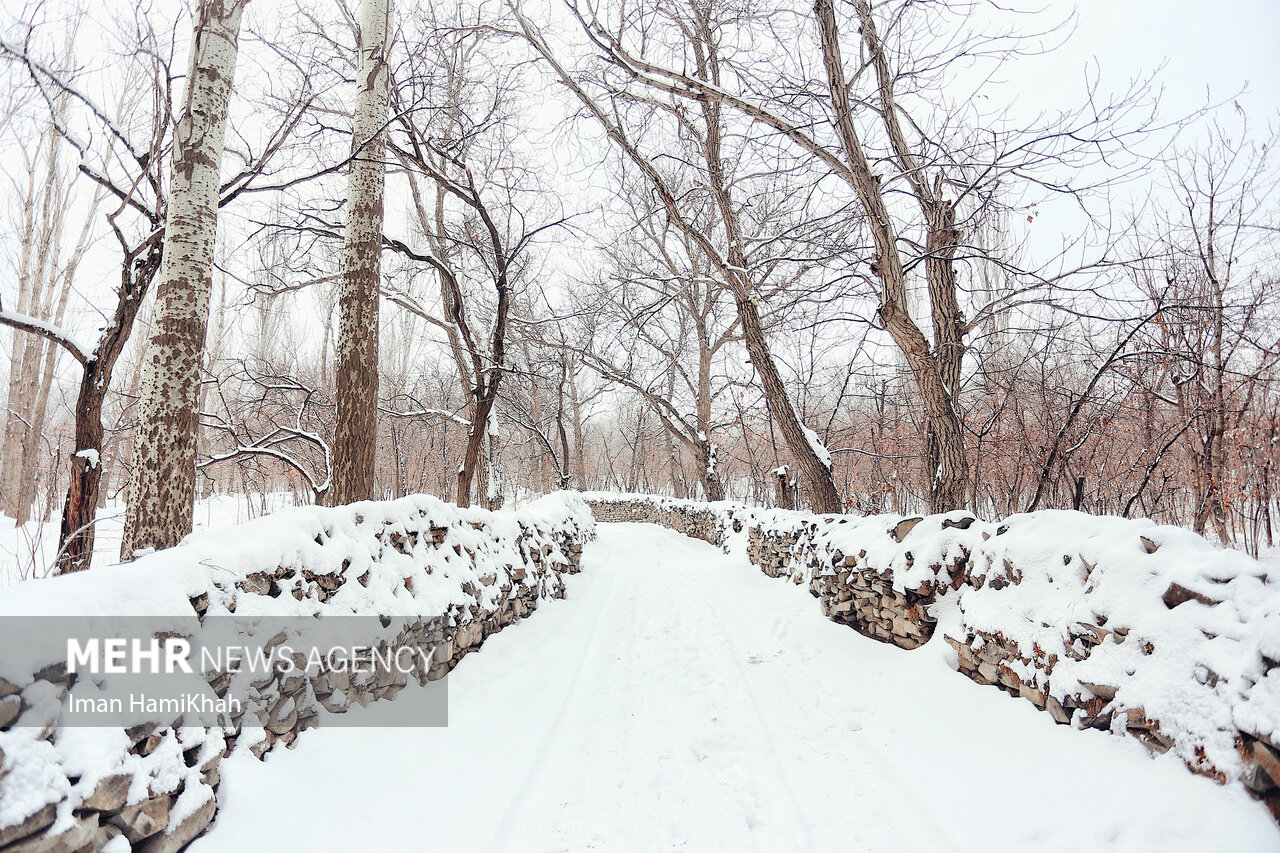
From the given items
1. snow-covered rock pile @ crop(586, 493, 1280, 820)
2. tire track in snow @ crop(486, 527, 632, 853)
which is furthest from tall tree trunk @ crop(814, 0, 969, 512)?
tire track in snow @ crop(486, 527, 632, 853)

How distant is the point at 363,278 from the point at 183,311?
1.43 metres

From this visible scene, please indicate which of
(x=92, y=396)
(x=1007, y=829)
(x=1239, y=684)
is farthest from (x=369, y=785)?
(x=92, y=396)

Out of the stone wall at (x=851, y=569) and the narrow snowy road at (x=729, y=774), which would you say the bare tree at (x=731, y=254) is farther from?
the narrow snowy road at (x=729, y=774)

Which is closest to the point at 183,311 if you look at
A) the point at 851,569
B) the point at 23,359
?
the point at 851,569

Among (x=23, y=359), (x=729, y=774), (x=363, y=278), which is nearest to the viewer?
(x=729, y=774)

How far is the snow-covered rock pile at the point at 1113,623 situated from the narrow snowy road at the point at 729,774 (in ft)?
0.46

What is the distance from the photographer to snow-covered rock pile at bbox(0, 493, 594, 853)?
135cm

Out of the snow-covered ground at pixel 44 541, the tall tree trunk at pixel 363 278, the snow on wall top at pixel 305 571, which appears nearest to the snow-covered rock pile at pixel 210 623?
the snow on wall top at pixel 305 571

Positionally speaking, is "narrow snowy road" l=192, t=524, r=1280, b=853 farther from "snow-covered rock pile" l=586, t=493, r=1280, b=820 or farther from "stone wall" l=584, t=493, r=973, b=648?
"stone wall" l=584, t=493, r=973, b=648

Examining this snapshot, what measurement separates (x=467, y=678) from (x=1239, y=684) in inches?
156

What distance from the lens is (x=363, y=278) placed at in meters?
4.48

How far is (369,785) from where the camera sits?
231 cm

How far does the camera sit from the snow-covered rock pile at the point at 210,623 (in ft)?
4.44

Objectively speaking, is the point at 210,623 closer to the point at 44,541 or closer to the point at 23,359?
the point at 44,541
